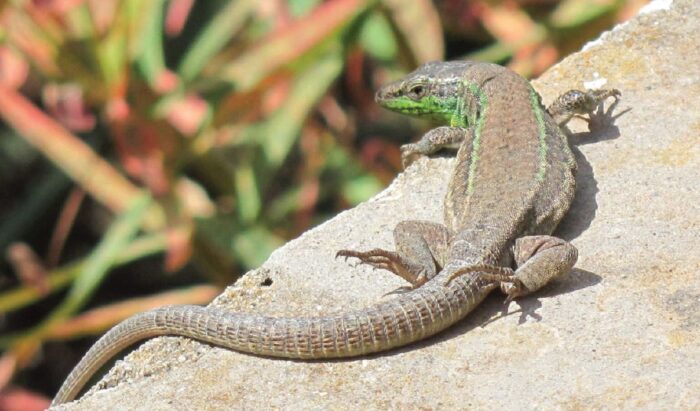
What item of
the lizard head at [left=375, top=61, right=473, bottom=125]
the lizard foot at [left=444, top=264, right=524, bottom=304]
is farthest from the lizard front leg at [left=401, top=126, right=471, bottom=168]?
the lizard foot at [left=444, top=264, right=524, bottom=304]

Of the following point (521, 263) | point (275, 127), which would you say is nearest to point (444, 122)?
point (275, 127)

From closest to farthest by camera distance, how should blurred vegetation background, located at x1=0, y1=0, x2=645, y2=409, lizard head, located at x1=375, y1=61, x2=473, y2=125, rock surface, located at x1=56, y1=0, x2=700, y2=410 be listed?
1. rock surface, located at x1=56, y1=0, x2=700, y2=410
2. lizard head, located at x1=375, y1=61, x2=473, y2=125
3. blurred vegetation background, located at x1=0, y1=0, x2=645, y2=409

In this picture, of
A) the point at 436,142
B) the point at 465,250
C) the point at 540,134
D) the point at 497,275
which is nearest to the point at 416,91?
the point at 436,142

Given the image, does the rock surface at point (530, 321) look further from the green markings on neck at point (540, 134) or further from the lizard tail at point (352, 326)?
the green markings on neck at point (540, 134)

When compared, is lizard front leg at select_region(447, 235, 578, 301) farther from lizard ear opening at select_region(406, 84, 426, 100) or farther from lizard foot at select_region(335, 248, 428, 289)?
lizard ear opening at select_region(406, 84, 426, 100)

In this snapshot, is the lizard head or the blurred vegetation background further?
the blurred vegetation background

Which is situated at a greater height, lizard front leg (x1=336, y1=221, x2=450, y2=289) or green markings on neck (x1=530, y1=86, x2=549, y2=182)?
green markings on neck (x1=530, y1=86, x2=549, y2=182)

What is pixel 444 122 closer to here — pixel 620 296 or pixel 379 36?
pixel 379 36
